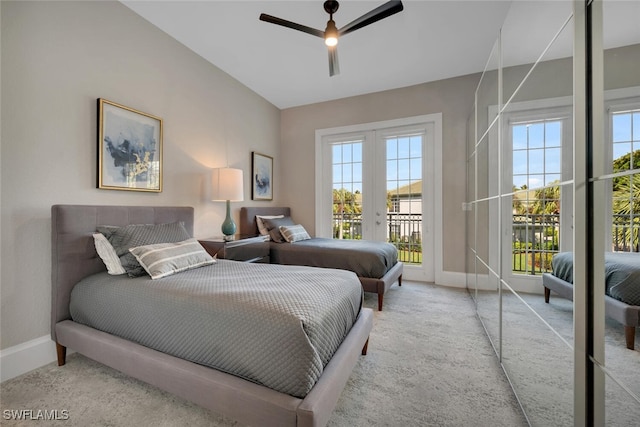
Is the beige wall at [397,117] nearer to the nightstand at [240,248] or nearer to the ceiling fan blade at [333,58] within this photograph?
the nightstand at [240,248]

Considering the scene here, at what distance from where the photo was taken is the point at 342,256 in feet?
9.70

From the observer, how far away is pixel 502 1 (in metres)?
2.24

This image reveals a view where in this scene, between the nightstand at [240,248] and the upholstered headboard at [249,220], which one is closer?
the nightstand at [240,248]

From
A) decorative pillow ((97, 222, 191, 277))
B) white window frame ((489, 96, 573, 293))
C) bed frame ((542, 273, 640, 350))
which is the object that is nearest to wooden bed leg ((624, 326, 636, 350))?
bed frame ((542, 273, 640, 350))

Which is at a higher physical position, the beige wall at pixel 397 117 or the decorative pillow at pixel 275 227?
the beige wall at pixel 397 117

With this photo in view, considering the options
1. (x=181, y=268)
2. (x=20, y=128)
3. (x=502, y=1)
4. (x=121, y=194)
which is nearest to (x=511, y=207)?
(x=502, y=1)

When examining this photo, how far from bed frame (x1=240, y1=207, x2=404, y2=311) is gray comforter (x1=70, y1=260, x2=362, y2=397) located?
984mm

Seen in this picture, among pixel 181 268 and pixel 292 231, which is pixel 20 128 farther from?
pixel 292 231

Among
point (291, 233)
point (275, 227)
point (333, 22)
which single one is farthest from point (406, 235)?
point (333, 22)

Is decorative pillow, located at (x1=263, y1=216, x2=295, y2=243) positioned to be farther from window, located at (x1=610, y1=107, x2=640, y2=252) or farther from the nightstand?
window, located at (x1=610, y1=107, x2=640, y2=252)

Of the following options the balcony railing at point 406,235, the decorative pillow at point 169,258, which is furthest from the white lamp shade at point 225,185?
the balcony railing at point 406,235

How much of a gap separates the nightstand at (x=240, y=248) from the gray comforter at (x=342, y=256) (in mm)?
152

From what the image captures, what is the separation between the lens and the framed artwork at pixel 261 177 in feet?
13.0

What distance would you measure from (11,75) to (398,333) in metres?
3.33
